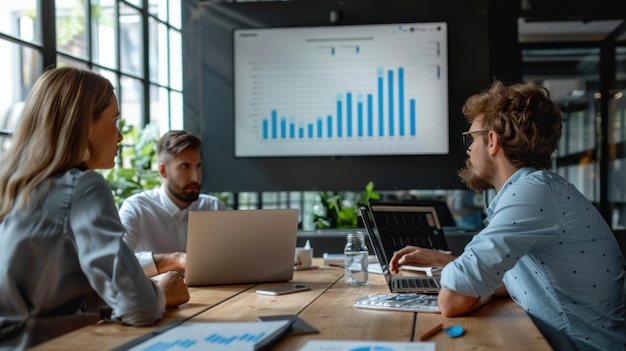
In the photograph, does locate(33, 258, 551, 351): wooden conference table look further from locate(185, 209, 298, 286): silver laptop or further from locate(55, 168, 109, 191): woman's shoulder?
locate(55, 168, 109, 191): woman's shoulder

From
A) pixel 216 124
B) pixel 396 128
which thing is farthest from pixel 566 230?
pixel 216 124

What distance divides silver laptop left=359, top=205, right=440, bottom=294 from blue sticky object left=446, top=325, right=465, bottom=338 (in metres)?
0.57

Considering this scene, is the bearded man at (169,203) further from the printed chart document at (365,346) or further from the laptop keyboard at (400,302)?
the printed chart document at (365,346)

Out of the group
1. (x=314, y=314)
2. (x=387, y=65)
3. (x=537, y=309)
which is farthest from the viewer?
(x=387, y=65)

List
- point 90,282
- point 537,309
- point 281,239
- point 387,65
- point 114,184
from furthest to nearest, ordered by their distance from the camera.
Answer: point 387,65, point 114,184, point 281,239, point 537,309, point 90,282

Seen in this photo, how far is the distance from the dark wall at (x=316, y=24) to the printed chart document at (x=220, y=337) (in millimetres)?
3140

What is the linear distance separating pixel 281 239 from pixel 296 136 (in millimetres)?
2207

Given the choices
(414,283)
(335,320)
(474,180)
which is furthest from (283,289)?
(474,180)

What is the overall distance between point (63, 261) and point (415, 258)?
1.04 meters

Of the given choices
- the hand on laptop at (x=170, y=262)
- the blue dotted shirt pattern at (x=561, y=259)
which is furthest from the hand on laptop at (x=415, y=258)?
the hand on laptop at (x=170, y=262)

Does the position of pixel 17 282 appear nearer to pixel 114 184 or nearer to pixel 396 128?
pixel 114 184

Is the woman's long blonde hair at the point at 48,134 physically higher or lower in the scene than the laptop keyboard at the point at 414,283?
higher

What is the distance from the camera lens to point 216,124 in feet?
16.1

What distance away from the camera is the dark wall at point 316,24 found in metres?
4.75
